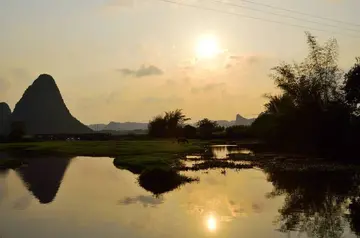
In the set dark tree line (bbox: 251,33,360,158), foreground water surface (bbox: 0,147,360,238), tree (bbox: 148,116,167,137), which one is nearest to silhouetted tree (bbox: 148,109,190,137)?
tree (bbox: 148,116,167,137)

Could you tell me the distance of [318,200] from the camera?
23625 millimetres

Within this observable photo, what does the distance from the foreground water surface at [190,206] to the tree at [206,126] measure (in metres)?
75.5

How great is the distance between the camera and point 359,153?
48.0 meters

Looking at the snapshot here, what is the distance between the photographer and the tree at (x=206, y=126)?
111 meters

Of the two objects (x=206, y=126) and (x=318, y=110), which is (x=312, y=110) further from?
(x=206, y=126)

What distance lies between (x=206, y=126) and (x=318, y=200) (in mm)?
94343

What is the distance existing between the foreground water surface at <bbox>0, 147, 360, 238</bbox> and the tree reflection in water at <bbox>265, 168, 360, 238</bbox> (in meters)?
0.04

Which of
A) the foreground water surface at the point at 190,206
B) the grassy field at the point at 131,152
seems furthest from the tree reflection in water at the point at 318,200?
the grassy field at the point at 131,152

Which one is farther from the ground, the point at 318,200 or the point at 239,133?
the point at 239,133

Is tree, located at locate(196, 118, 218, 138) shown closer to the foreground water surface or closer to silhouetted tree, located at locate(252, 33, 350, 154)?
silhouetted tree, located at locate(252, 33, 350, 154)

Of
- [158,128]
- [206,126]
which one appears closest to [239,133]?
[206,126]

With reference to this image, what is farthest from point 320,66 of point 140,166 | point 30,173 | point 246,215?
point 246,215

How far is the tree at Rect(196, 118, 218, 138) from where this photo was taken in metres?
111

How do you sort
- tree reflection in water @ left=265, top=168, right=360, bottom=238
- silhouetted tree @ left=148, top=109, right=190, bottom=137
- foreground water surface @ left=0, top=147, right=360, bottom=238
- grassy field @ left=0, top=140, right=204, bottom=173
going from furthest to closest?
silhouetted tree @ left=148, top=109, right=190, bottom=137
grassy field @ left=0, top=140, right=204, bottom=173
tree reflection in water @ left=265, top=168, right=360, bottom=238
foreground water surface @ left=0, top=147, right=360, bottom=238
